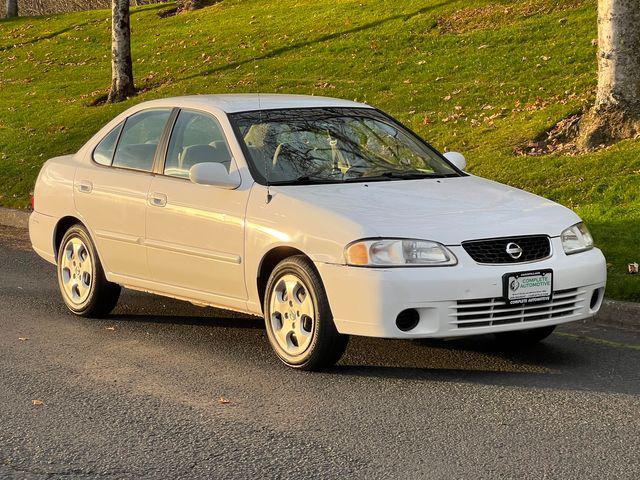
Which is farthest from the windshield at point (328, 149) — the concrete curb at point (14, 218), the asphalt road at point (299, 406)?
the concrete curb at point (14, 218)

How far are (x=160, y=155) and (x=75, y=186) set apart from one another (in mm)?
1005

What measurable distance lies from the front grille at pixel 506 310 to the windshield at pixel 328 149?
136 cm

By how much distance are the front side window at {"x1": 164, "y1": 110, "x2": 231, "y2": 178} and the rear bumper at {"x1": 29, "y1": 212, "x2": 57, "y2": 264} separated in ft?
4.94

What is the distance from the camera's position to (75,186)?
9.05 meters

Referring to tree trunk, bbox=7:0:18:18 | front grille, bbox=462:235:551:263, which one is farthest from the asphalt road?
tree trunk, bbox=7:0:18:18

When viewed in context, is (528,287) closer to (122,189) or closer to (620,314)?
(620,314)

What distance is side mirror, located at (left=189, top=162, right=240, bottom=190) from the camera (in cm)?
757

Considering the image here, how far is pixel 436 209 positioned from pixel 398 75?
46.9 feet

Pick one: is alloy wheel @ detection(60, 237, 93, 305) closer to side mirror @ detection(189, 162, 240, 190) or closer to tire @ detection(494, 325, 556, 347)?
side mirror @ detection(189, 162, 240, 190)

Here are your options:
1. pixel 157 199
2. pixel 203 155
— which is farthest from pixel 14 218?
pixel 203 155

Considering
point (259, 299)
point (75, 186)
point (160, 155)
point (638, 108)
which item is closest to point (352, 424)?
point (259, 299)

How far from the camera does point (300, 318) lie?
7176 mm

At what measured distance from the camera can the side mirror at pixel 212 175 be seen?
757 centimetres

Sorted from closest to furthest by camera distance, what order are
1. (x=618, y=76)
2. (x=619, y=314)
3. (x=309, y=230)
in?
(x=309, y=230)
(x=619, y=314)
(x=618, y=76)
